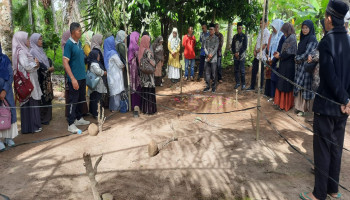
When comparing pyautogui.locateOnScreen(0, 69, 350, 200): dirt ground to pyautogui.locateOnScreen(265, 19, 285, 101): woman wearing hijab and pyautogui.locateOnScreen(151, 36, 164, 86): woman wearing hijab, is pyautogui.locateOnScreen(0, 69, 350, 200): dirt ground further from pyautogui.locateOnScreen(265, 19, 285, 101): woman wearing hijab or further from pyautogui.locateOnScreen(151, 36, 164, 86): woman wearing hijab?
pyautogui.locateOnScreen(151, 36, 164, 86): woman wearing hijab

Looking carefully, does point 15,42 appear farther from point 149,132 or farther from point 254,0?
point 254,0

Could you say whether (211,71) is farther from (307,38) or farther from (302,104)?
(307,38)

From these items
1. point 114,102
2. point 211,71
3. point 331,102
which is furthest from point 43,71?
point 331,102

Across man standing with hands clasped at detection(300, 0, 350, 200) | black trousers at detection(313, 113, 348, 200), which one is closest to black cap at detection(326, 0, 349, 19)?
man standing with hands clasped at detection(300, 0, 350, 200)

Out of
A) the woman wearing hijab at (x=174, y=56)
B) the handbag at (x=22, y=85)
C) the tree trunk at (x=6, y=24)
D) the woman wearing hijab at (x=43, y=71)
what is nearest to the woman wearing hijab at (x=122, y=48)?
the woman wearing hijab at (x=43, y=71)

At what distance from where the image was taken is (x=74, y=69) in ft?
15.9

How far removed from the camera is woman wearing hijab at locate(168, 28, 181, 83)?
8899 mm

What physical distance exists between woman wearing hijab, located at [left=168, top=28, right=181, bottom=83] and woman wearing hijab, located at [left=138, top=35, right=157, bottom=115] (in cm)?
312

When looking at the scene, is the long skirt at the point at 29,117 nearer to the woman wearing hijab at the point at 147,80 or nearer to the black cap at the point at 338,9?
the woman wearing hijab at the point at 147,80

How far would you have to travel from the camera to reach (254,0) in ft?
32.5

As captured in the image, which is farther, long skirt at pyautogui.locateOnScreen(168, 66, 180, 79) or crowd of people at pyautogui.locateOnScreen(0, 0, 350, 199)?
long skirt at pyautogui.locateOnScreen(168, 66, 180, 79)

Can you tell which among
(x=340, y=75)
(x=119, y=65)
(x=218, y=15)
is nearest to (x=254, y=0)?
(x=218, y=15)

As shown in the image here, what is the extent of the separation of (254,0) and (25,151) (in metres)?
8.63

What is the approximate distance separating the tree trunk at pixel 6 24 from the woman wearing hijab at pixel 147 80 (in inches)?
113
